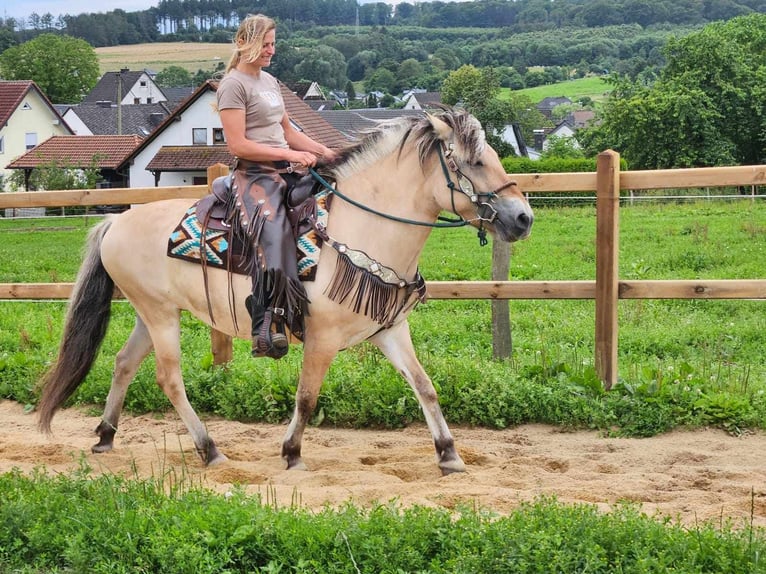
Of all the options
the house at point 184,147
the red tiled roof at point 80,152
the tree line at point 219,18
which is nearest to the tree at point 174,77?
the tree line at point 219,18

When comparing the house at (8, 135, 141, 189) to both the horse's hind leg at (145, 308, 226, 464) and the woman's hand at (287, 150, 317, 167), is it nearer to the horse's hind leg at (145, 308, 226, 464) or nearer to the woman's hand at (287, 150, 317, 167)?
the horse's hind leg at (145, 308, 226, 464)

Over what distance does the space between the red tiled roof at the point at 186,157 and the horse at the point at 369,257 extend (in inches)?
1632

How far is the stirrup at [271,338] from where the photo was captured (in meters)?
5.63

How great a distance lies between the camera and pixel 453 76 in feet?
244

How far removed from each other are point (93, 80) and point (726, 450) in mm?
102142

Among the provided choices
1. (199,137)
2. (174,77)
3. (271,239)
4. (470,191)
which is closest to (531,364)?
(470,191)

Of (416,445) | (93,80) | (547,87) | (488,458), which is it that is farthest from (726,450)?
(547,87)

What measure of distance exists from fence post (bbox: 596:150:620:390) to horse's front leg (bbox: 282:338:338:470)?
91.6 inches

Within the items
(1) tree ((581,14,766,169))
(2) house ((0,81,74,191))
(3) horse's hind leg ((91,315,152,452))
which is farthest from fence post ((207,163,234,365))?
(2) house ((0,81,74,191))

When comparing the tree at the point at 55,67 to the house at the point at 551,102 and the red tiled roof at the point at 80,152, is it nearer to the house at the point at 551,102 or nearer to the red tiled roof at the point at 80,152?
the red tiled roof at the point at 80,152

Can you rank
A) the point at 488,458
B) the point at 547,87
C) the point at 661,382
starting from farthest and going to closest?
1. the point at 547,87
2. the point at 661,382
3. the point at 488,458

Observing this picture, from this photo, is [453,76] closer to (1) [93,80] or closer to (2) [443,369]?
(1) [93,80]

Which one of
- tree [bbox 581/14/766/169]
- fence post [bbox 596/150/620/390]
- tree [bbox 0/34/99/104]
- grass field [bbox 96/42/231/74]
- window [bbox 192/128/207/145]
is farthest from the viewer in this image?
grass field [bbox 96/42/231/74]

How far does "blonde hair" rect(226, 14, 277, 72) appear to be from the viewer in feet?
18.7
